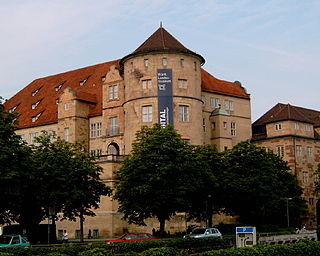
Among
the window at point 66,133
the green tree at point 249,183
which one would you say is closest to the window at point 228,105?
the green tree at point 249,183

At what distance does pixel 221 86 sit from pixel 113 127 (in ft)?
58.8

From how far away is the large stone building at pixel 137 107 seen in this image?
68.7 m

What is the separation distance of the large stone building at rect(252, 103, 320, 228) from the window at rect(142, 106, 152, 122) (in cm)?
2034

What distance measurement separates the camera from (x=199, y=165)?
53188 millimetres

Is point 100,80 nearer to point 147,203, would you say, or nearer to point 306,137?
point 306,137

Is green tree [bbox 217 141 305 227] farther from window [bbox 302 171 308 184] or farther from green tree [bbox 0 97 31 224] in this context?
green tree [bbox 0 97 31 224]

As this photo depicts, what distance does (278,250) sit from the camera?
93.9 ft

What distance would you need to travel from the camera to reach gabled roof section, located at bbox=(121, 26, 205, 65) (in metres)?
70.0

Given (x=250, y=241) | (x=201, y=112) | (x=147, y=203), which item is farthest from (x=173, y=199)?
(x=201, y=112)

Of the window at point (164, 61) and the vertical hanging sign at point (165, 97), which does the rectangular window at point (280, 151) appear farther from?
the window at point (164, 61)

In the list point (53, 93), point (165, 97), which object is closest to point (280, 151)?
point (165, 97)

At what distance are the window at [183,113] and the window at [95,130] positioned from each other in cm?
1345

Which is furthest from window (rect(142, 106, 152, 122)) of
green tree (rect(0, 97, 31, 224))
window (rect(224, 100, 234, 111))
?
green tree (rect(0, 97, 31, 224))

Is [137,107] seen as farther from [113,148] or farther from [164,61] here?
[113,148]
